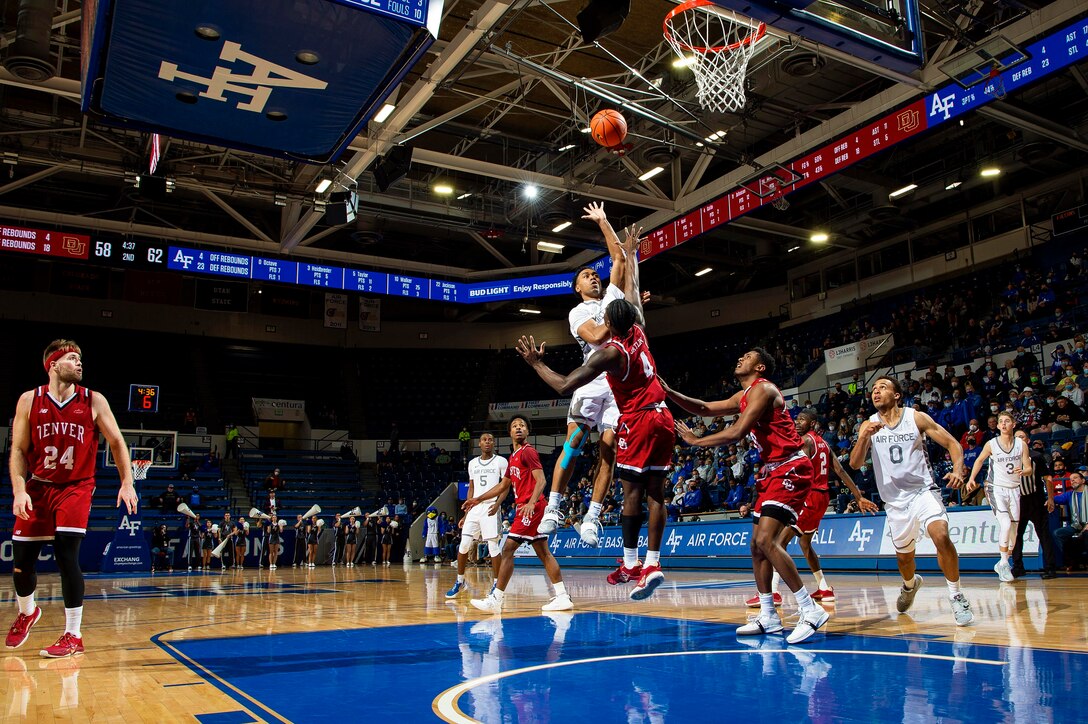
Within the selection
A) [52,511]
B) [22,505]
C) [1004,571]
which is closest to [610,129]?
[52,511]

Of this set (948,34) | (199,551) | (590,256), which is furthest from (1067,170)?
(199,551)

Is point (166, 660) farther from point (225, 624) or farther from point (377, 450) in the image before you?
point (377, 450)

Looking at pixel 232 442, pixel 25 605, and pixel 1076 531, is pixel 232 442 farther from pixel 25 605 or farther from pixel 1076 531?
pixel 1076 531

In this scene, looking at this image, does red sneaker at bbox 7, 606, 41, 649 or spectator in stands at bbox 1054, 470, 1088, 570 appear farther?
spectator in stands at bbox 1054, 470, 1088, 570

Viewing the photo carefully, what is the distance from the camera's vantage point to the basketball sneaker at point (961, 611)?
6.34 metres

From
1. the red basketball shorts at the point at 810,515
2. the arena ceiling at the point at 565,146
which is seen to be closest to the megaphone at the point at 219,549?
the arena ceiling at the point at 565,146

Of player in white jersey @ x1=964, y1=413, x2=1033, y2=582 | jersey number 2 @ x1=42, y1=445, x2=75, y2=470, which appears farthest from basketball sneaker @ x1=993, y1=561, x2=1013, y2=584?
jersey number 2 @ x1=42, y1=445, x2=75, y2=470

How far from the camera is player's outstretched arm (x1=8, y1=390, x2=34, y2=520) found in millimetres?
5660

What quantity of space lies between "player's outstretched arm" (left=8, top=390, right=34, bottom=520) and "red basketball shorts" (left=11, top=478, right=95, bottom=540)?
8 centimetres

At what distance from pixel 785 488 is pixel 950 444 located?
5.41 feet

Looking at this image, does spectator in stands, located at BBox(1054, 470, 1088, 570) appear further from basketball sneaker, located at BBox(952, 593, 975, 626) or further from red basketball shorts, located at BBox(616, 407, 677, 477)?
red basketball shorts, located at BBox(616, 407, 677, 477)

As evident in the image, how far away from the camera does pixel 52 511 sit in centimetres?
593

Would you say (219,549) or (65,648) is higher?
(65,648)

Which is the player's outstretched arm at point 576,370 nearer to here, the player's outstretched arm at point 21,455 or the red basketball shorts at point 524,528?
the red basketball shorts at point 524,528
